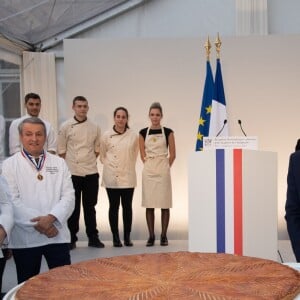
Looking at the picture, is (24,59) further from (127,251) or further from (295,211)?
(295,211)

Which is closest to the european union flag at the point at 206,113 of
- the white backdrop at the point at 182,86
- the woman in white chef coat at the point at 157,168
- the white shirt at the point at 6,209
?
the woman in white chef coat at the point at 157,168

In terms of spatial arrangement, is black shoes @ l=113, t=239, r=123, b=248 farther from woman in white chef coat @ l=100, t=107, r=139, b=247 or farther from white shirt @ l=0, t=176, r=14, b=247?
white shirt @ l=0, t=176, r=14, b=247

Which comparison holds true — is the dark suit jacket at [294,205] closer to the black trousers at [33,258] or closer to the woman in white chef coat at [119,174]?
the black trousers at [33,258]

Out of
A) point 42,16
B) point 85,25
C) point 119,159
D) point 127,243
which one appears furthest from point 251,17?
point 127,243

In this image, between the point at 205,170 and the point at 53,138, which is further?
the point at 53,138

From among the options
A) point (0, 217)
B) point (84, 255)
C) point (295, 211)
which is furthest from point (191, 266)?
point (84, 255)

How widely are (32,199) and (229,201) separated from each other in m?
1.06

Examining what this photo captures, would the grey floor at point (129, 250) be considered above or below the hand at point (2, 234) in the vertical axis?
below

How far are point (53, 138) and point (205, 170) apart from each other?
2067 millimetres

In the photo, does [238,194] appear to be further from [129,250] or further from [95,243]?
[95,243]

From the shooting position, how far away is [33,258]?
7.68ft

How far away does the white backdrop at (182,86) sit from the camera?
5555mm

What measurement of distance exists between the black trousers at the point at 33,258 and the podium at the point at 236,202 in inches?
32.2

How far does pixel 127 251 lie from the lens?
464 centimetres
